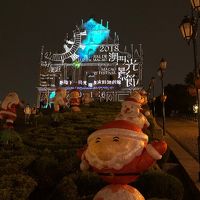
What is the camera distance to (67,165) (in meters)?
8.02

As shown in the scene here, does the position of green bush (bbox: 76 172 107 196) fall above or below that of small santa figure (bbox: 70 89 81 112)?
below

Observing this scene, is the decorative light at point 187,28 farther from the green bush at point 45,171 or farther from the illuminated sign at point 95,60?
the illuminated sign at point 95,60

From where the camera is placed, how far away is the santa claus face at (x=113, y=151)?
4.43 metres

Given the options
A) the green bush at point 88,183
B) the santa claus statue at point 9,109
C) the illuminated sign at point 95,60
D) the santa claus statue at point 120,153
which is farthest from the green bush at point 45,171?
the illuminated sign at point 95,60

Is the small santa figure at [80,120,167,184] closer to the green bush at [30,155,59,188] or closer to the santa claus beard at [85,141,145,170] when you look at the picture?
the santa claus beard at [85,141,145,170]

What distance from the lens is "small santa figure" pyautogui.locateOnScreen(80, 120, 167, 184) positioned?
14.6 ft

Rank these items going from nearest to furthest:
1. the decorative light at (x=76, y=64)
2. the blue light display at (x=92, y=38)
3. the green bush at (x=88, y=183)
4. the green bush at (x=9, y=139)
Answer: the green bush at (x=88, y=183)
the green bush at (x=9, y=139)
the blue light display at (x=92, y=38)
the decorative light at (x=76, y=64)

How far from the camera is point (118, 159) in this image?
443cm

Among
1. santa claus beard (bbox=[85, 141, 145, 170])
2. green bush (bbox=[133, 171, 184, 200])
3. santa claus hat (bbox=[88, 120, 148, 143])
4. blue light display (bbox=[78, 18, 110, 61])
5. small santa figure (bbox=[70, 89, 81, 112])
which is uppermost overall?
blue light display (bbox=[78, 18, 110, 61])

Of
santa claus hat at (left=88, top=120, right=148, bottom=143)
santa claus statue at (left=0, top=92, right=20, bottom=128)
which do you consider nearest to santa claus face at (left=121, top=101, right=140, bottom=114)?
santa claus statue at (left=0, top=92, right=20, bottom=128)

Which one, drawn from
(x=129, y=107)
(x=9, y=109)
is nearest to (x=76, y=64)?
(x=9, y=109)

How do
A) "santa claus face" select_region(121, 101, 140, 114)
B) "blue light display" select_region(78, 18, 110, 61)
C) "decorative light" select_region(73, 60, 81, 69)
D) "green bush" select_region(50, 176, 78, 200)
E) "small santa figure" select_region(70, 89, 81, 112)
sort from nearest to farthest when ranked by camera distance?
1. "green bush" select_region(50, 176, 78, 200)
2. "santa claus face" select_region(121, 101, 140, 114)
3. "small santa figure" select_region(70, 89, 81, 112)
4. "blue light display" select_region(78, 18, 110, 61)
5. "decorative light" select_region(73, 60, 81, 69)

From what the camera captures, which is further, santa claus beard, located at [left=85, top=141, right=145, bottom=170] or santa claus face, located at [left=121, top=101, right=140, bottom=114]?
santa claus face, located at [left=121, top=101, right=140, bottom=114]

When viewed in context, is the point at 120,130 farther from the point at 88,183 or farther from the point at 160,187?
the point at 160,187
